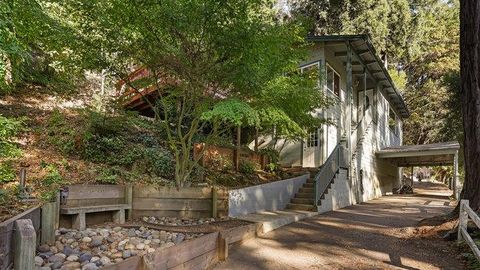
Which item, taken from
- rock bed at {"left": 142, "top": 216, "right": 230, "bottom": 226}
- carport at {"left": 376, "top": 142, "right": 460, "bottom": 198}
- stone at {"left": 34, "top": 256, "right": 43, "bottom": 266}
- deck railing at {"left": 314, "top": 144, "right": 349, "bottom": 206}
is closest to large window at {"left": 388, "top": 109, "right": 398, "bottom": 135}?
carport at {"left": 376, "top": 142, "right": 460, "bottom": 198}

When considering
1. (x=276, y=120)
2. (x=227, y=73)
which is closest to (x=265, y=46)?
(x=227, y=73)

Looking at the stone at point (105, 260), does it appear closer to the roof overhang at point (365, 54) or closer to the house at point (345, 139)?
the house at point (345, 139)

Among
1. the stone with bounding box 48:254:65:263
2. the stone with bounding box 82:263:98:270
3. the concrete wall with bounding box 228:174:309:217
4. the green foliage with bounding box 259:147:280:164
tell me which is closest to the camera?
the stone with bounding box 82:263:98:270

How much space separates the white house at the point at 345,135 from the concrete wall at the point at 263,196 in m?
0.37

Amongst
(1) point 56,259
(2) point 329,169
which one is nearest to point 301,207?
(2) point 329,169

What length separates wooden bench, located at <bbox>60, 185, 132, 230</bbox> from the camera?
5773 millimetres

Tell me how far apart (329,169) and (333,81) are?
5639 mm

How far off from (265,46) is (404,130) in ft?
100

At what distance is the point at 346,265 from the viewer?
217 inches

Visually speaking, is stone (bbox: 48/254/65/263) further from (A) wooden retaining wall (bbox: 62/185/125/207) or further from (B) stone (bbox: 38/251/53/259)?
(A) wooden retaining wall (bbox: 62/185/125/207)

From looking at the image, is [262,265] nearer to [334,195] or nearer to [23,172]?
[23,172]

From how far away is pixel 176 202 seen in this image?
724cm

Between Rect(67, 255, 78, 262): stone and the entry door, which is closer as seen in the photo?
Rect(67, 255, 78, 262): stone

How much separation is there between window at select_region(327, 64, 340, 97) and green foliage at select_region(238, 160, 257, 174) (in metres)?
5.69
